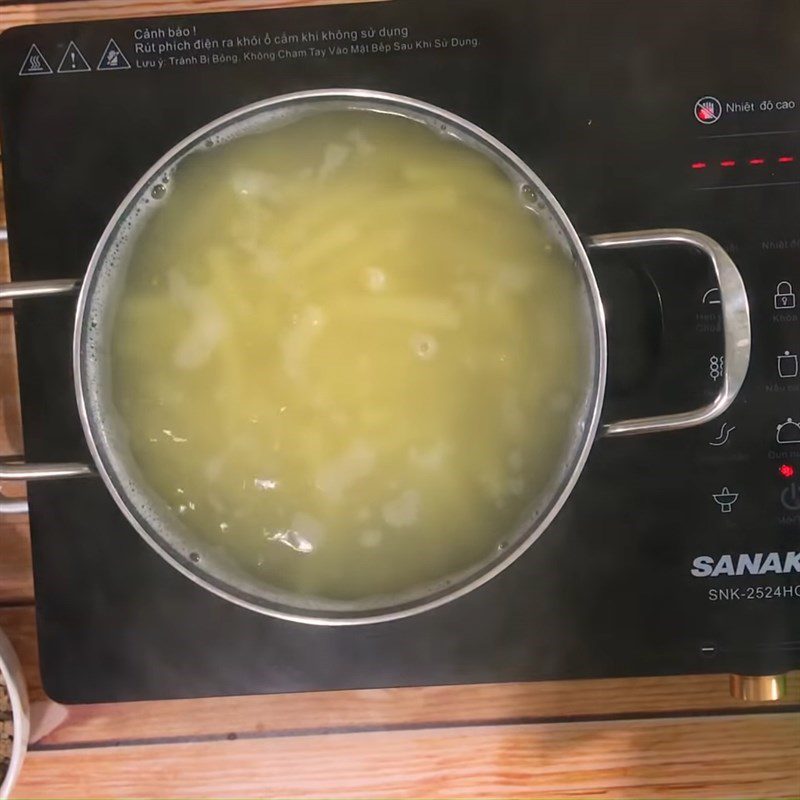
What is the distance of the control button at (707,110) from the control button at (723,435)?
0.24 metres

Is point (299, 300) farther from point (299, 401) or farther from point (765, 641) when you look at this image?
point (765, 641)

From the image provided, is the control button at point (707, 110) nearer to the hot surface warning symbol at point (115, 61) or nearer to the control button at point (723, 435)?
the control button at point (723, 435)

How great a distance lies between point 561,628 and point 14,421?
0.49 m

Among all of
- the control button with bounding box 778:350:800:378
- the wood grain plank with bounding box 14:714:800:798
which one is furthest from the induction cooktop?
the wood grain plank with bounding box 14:714:800:798

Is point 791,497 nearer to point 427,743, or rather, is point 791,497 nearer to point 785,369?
point 785,369

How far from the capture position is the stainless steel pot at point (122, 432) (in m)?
0.59

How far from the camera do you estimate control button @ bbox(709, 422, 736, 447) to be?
672 millimetres

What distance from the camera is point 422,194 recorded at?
0.62 metres

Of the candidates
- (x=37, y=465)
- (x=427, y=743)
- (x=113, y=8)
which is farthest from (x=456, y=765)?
(x=113, y=8)

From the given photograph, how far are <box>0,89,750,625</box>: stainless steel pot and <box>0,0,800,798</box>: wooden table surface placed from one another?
16 cm

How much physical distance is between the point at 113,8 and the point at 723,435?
0.61 m

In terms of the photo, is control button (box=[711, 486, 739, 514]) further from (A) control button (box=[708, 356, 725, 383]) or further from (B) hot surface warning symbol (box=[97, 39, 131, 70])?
(B) hot surface warning symbol (box=[97, 39, 131, 70])

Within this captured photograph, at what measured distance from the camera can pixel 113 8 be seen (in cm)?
71

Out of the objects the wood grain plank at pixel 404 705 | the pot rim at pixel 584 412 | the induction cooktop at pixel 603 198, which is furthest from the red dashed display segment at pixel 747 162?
the wood grain plank at pixel 404 705
